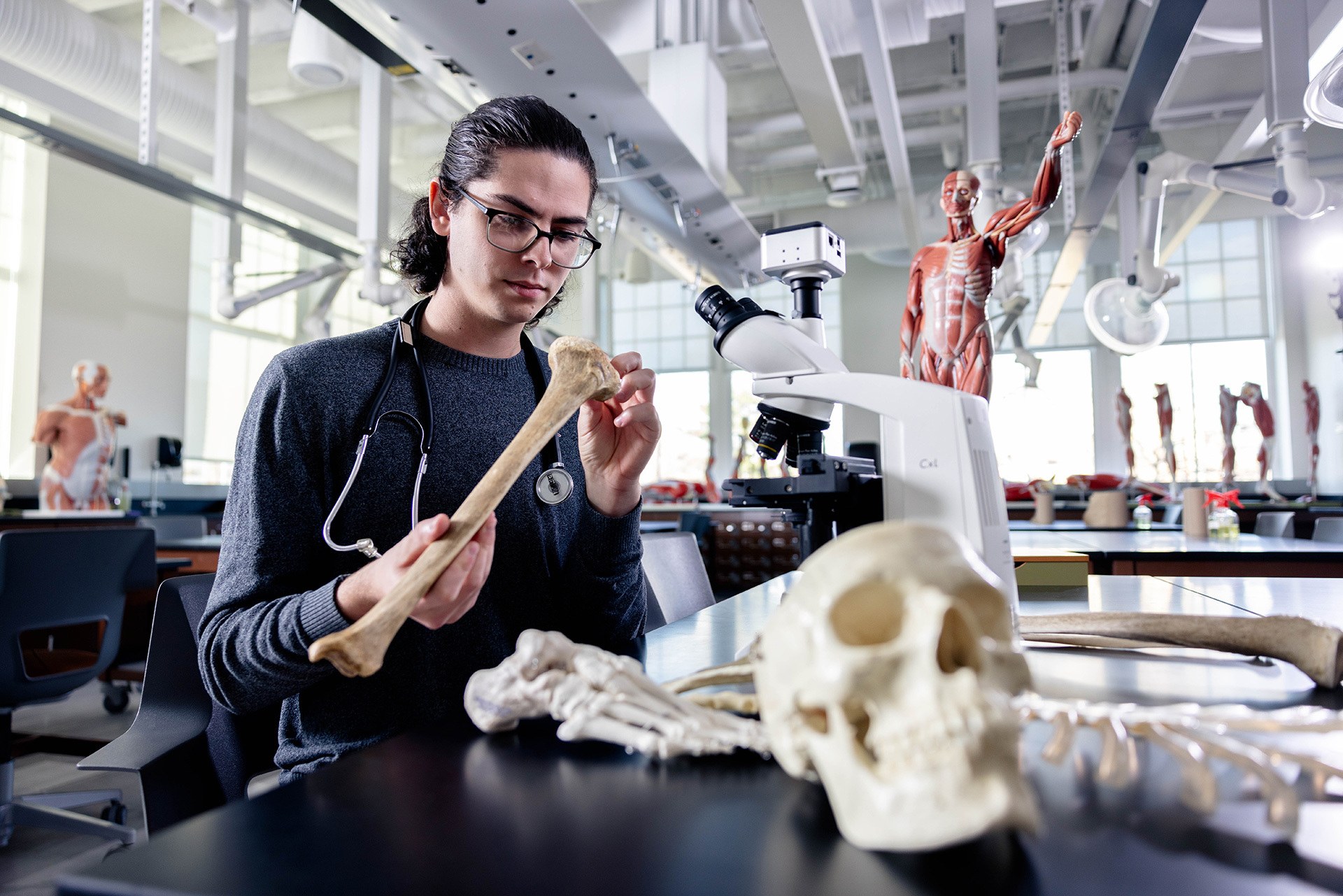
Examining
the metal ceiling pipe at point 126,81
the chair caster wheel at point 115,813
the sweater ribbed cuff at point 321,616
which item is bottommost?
the chair caster wheel at point 115,813

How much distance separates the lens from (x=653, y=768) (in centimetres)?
63

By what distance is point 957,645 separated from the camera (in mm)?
545

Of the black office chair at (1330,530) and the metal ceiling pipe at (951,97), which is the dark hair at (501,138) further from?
the metal ceiling pipe at (951,97)

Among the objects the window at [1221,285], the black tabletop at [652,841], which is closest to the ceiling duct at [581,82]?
the black tabletop at [652,841]

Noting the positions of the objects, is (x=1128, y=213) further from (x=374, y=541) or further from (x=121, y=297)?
(x=121, y=297)

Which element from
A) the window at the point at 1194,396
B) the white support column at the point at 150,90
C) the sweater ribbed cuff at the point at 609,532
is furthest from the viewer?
the window at the point at 1194,396

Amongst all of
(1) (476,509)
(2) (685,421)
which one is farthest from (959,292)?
(2) (685,421)

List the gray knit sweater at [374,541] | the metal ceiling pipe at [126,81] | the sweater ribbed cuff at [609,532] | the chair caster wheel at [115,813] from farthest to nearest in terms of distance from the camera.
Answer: the metal ceiling pipe at [126,81], the chair caster wheel at [115,813], the sweater ribbed cuff at [609,532], the gray knit sweater at [374,541]

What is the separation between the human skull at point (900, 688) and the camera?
1.45 ft

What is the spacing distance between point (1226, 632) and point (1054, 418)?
35.2 ft

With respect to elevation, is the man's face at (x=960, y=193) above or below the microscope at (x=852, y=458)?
above

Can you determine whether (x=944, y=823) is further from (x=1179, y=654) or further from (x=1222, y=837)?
(x=1179, y=654)

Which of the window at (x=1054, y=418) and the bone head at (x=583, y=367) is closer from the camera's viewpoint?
the bone head at (x=583, y=367)

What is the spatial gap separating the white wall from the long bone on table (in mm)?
8209
